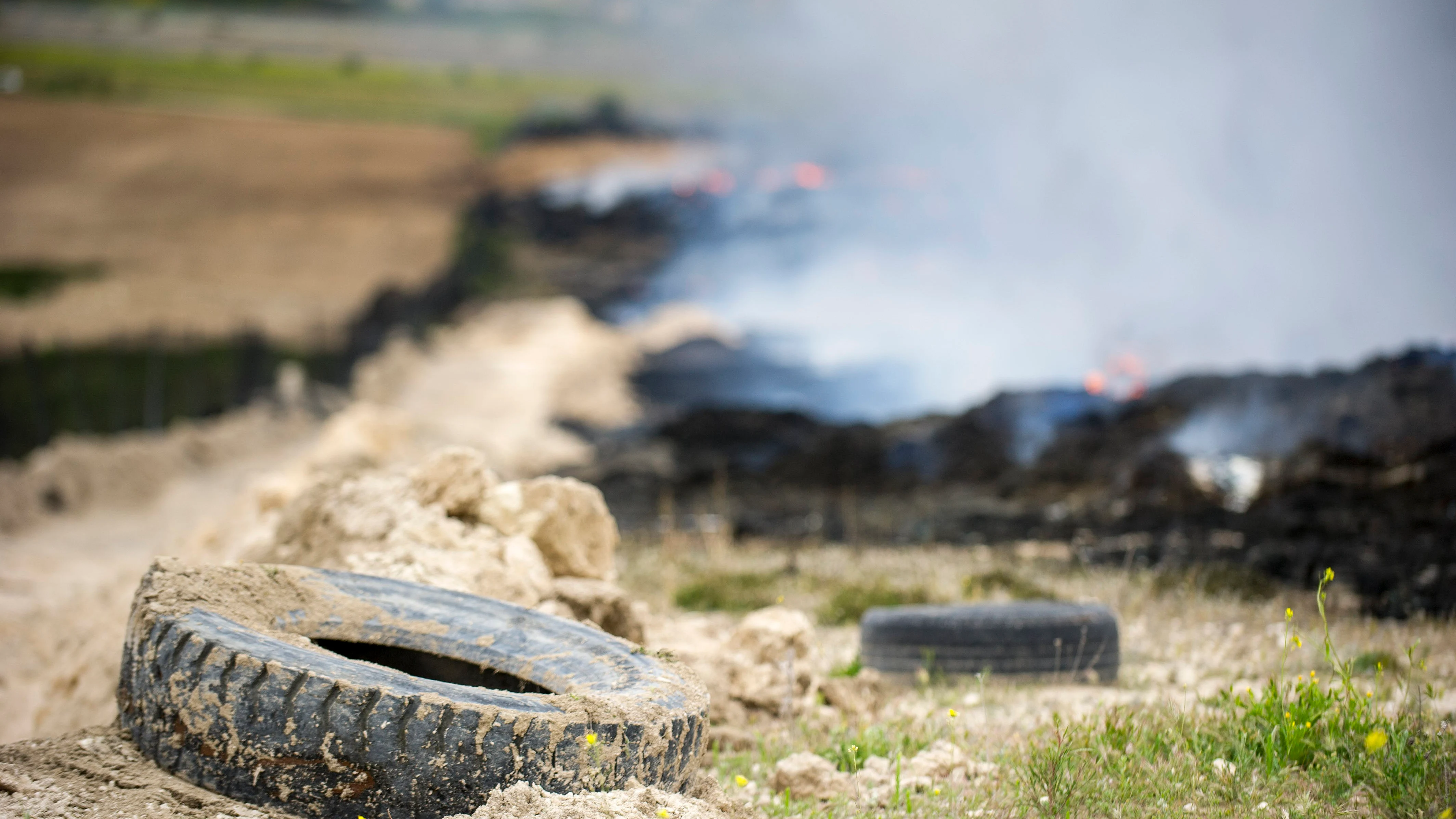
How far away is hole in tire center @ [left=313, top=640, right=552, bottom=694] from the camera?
423cm

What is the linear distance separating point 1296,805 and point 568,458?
19.9m

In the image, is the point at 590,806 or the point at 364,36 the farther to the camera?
the point at 364,36

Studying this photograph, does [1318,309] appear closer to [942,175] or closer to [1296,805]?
[942,175]

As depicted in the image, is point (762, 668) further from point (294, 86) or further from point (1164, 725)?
point (294, 86)

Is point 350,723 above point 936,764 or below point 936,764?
above

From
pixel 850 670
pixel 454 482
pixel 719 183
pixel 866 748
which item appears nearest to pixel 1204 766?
pixel 866 748

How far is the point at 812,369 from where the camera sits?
108 feet

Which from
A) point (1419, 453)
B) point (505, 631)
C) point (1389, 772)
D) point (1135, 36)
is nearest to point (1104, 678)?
point (1389, 772)

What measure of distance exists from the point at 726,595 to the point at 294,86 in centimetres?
2710

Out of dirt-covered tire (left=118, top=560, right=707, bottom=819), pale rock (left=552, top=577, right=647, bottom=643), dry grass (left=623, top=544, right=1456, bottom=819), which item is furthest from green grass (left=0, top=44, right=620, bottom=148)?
dirt-covered tire (left=118, top=560, right=707, bottom=819)

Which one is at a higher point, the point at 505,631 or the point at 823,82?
the point at 823,82

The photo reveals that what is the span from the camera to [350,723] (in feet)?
10.3

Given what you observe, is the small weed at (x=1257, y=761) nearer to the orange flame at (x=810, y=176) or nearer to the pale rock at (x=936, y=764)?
the pale rock at (x=936, y=764)

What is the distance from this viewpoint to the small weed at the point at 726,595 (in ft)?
27.7
